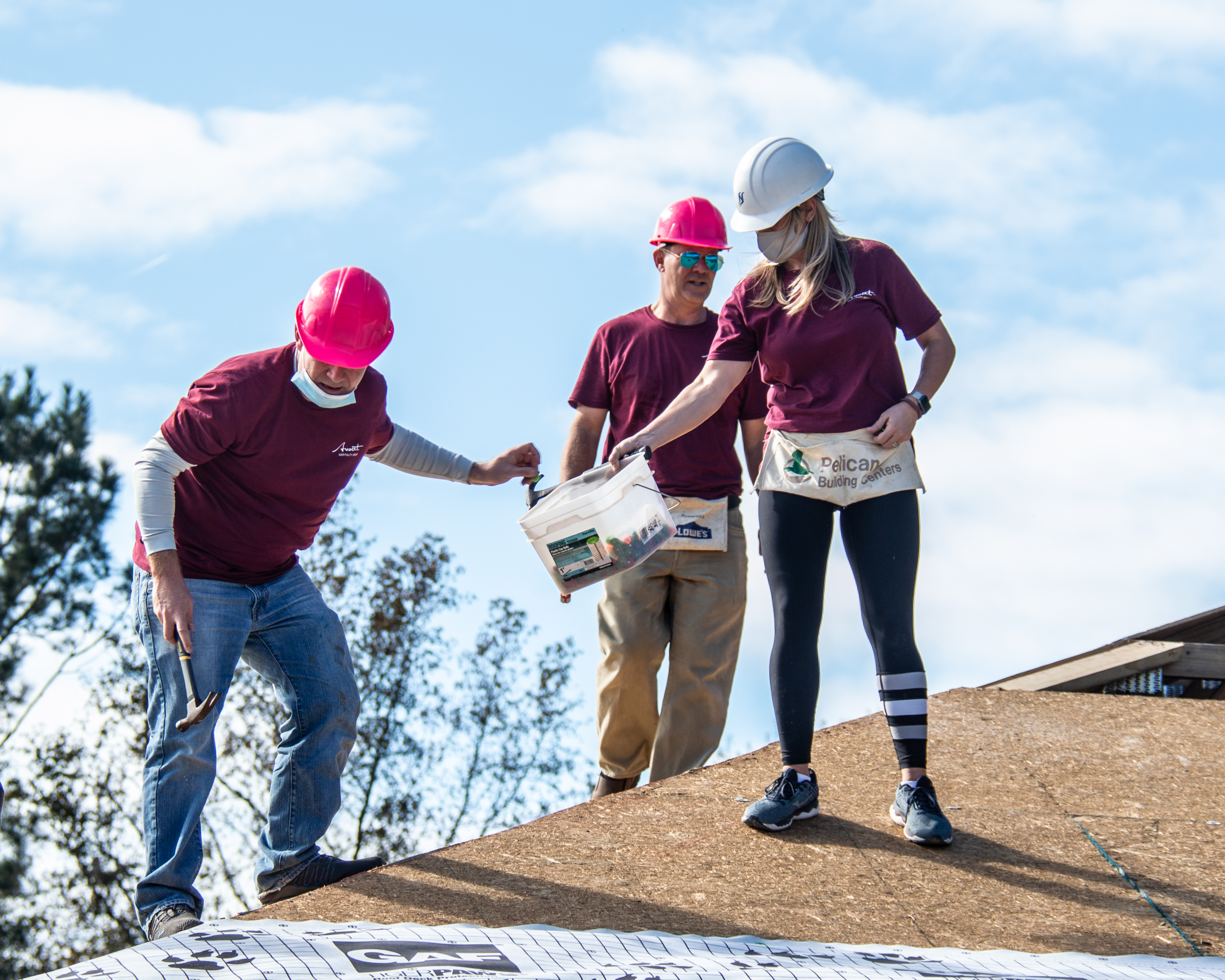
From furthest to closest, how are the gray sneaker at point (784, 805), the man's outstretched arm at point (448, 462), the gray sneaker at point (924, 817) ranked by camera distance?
1. the man's outstretched arm at point (448, 462)
2. the gray sneaker at point (784, 805)
3. the gray sneaker at point (924, 817)

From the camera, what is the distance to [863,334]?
11.7ft

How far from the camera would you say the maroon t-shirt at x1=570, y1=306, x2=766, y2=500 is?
4695 mm

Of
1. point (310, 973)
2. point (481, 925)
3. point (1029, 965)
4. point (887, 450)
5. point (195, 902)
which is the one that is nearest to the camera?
point (310, 973)

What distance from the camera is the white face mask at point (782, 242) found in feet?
12.1

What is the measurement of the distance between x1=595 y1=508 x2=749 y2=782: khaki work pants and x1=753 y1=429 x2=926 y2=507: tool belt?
112 cm

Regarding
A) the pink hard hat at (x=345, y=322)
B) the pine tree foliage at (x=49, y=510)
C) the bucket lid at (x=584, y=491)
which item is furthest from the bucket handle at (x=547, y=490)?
the pine tree foliage at (x=49, y=510)

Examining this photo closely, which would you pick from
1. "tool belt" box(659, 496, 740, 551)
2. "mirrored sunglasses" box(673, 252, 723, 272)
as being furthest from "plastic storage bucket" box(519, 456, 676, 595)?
"mirrored sunglasses" box(673, 252, 723, 272)

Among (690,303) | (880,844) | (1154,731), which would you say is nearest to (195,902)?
(880,844)

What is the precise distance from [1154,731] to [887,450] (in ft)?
7.28

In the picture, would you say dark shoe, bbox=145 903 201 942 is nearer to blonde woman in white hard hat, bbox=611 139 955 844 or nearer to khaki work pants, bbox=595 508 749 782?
blonde woman in white hard hat, bbox=611 139 955 844

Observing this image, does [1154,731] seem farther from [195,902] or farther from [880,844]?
[195,902]

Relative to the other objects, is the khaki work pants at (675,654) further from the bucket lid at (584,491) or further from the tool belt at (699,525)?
the bucket lid at (584,491)

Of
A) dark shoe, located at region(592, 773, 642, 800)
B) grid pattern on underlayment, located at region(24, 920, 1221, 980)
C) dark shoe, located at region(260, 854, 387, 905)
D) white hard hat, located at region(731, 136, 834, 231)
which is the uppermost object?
white hard hat, located at region(731, 136, 834, 231)

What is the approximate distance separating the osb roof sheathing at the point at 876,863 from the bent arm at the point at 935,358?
4.51ft
